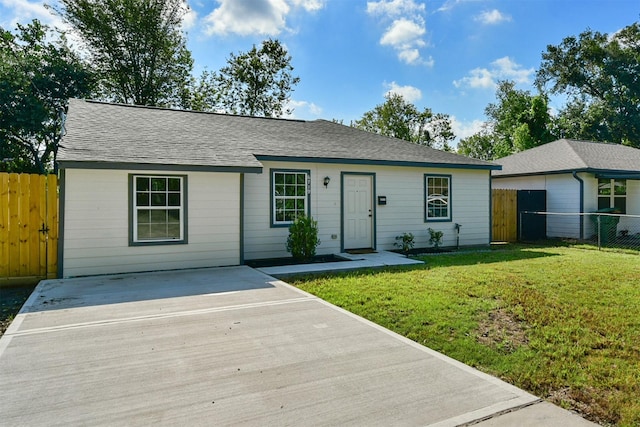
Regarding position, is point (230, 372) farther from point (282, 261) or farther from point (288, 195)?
point (288, 195)

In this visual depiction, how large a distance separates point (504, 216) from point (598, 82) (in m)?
23.6

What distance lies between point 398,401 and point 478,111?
141 ft

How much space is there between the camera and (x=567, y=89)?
3141 centimetres

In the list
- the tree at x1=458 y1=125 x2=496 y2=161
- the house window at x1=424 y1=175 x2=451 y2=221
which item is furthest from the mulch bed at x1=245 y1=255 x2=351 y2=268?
the tree at x1=458 y1=125 x2=496 y2=161

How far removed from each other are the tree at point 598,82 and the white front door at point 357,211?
1071 inches

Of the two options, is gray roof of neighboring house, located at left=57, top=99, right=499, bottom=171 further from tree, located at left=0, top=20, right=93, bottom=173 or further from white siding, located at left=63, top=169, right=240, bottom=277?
tree, located at left=0, top=20, right=93, bottom=173

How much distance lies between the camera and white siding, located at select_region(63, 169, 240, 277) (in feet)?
23.4

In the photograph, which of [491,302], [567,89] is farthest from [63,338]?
[567,89]

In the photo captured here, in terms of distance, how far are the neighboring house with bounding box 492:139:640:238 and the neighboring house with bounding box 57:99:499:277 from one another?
13.5 feet

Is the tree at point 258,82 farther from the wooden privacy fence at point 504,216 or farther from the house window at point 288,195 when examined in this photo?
the house window at point 288,195

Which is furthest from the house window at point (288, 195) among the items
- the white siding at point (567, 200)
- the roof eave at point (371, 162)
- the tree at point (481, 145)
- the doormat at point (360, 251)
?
the tree at point (481, 145)

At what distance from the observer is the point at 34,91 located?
1900 centimetres

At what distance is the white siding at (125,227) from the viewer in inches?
281

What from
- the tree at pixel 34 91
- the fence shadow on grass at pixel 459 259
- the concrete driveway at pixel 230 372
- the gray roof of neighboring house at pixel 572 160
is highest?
the tree at pixel 34 91
